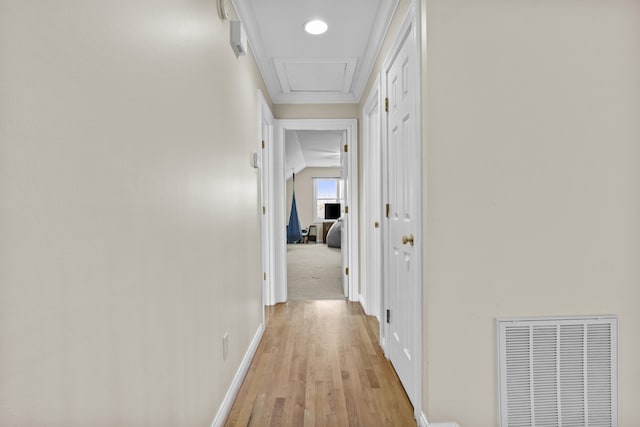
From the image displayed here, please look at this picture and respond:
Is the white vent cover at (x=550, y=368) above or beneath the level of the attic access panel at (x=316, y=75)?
beneath

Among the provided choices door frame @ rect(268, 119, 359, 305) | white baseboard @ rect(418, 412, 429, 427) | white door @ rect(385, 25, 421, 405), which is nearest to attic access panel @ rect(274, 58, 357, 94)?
door frame @ rect(268, 119, 359, 305)

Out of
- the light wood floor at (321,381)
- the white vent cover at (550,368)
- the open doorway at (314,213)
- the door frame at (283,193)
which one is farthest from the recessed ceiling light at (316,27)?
the light wood floor at (321,381)

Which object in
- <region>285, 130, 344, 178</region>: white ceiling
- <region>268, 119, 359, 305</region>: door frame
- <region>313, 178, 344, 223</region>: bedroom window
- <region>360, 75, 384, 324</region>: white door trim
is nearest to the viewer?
<region>360, 75, 384, 324</region>: white door trim

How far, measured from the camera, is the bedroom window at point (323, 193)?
10.7 metres

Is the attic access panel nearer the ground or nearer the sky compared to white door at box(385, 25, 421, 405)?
nearer the sky

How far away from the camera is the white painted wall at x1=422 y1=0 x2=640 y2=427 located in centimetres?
163

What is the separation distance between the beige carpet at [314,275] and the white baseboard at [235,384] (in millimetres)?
1543

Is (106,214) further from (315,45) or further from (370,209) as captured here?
(370,209)

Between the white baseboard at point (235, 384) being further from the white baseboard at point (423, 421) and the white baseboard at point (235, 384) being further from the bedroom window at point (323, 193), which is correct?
the bedroom window at point (323, 193)

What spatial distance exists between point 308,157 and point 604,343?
24.4 ft

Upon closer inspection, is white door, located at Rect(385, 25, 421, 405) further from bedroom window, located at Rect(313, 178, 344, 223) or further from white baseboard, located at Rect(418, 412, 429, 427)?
bedroom window, located at Rect(313, 178, 344, 223)

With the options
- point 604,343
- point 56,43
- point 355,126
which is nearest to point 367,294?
point 355,126

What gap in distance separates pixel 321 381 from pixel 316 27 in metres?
2.30

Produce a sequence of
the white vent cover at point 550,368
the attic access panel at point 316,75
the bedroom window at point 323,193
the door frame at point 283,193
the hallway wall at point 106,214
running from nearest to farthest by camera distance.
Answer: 1. the hallway wall at point 106,214
2. the white vent cover at point 550,368
3. the attic access panel at point 316,75
4. the door frame at point 283,193
5. the bedroom window at point 323,193
